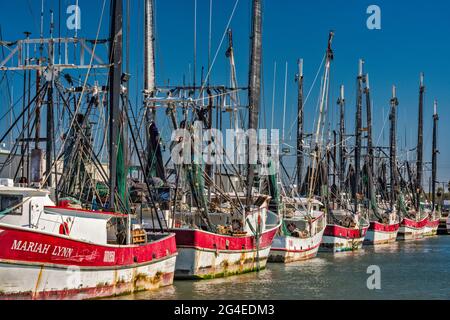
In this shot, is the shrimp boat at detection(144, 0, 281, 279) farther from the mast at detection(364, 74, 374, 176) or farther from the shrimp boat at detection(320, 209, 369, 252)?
the mast at detection(364, 74, 374, 176)

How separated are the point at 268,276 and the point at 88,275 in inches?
569

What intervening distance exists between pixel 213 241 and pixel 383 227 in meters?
38.8

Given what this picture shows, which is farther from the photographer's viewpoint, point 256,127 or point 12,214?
point 256,127

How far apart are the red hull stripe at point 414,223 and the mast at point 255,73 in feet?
134

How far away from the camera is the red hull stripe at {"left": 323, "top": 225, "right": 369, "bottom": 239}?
55125mm

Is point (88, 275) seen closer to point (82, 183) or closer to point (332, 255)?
point (82, 183)

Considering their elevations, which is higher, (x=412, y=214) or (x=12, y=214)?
(x=12, y=214)

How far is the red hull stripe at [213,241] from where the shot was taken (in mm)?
31359

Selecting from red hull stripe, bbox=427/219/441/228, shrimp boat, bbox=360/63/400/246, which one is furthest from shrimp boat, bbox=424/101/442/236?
shrimp boat, bbox=360/63/400/246

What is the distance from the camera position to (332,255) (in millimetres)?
53094

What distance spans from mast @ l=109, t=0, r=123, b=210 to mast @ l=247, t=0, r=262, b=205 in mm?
12941

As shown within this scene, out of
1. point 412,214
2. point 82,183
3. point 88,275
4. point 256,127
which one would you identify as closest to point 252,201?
point 256,127

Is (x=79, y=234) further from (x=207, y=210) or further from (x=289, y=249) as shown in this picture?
(x=289, y=249)

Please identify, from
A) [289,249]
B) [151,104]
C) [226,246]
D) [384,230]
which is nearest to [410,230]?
[384,230]
